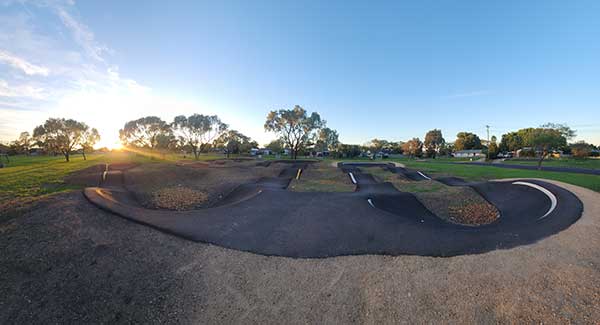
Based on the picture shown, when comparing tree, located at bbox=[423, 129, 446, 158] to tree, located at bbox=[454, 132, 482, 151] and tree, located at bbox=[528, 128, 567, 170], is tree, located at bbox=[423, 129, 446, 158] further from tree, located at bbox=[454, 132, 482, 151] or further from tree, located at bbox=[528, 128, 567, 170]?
tree, located at bbox=[528, 128, 567, 170]

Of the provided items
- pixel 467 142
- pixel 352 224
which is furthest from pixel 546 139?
pixel 467 142

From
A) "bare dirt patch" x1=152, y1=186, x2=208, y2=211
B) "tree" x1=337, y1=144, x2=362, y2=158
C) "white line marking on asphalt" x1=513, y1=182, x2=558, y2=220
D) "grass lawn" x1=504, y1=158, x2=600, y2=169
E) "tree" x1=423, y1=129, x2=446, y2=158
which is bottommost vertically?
"bare dirt patch" x1=152, y1=186, x2=208, y2=211

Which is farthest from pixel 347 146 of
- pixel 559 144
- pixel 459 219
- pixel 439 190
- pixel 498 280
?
pixel 498 280

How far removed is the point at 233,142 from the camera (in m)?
57.3

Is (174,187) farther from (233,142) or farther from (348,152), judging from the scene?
(348,152)

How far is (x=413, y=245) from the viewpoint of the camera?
5.91 m

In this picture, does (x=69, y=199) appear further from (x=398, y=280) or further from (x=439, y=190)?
(x=439, y=190)

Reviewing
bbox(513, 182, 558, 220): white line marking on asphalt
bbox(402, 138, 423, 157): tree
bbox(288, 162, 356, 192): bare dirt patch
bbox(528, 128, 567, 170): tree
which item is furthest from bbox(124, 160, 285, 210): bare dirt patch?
bbox(402, 138, 423, 157): tree

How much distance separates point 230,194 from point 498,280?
486 inches

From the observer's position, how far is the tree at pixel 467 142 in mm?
75806

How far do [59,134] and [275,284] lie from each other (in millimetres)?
50262

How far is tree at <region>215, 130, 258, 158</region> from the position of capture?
53.8 metres

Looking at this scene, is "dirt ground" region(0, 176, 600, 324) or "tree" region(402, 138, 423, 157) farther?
"tree" region(402, 138, 423, 157)

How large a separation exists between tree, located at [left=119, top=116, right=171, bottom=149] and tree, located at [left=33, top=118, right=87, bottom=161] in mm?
12896
